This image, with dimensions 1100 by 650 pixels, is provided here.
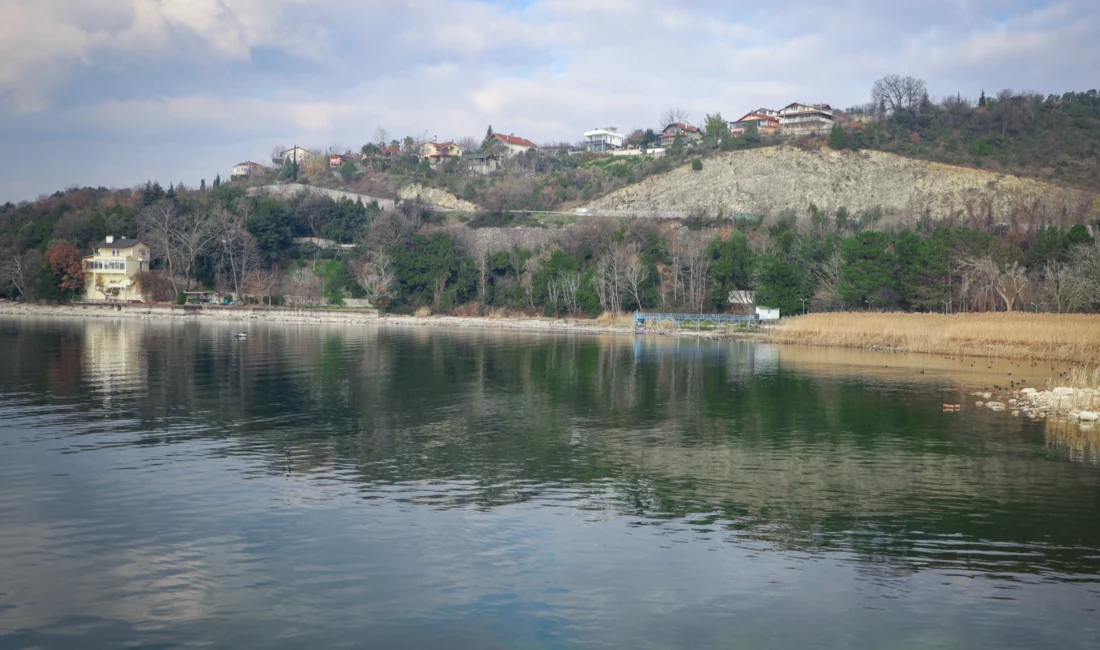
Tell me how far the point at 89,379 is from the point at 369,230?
65797 millimetres

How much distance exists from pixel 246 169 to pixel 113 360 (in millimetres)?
133405

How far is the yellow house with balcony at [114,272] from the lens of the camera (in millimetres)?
93625

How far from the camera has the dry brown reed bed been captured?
43781mm

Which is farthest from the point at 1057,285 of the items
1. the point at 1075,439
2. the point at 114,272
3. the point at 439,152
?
the point at 439,152

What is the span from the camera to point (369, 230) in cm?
10069

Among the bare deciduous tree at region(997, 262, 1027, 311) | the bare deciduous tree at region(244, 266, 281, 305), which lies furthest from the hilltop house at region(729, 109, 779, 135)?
the bare deciduous tree at region(244, 266, 281, 305)

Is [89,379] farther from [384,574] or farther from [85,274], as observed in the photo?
[85,274]

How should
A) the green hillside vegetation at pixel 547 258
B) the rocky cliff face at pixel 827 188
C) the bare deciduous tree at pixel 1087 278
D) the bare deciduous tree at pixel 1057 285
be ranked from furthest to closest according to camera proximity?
the rocky cliff face at pixel 827 188, the green hillside vegetation at pixel 547 258, the bare deciduous tree at pixel 1057 285, the bare deciduous tree at pixel 1087 278

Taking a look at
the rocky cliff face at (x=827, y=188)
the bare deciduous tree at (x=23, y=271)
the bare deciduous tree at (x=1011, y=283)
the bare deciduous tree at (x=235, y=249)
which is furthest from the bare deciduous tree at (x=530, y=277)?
the bare deciduous tree at (x=23, y=271)

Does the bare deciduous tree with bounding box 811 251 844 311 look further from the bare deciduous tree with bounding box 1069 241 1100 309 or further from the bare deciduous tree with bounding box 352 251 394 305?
the bare deciduous tree with bounding box 352 251 394 305

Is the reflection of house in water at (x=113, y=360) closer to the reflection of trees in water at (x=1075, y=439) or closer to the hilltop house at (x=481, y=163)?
the reflection of trees in water at (x=1075, y=439)

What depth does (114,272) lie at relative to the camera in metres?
93.8

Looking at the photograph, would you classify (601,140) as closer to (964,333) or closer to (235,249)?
(235,249)

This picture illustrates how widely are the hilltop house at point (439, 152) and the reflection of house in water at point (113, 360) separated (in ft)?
281
